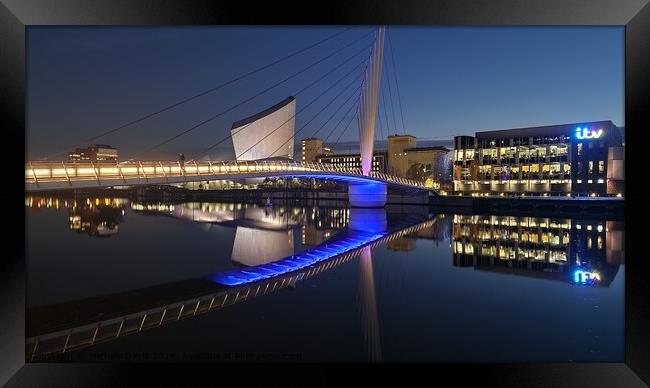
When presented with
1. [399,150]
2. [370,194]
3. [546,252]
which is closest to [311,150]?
[399,150]

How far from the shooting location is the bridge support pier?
2998cm

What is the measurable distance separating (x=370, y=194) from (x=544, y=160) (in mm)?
18247

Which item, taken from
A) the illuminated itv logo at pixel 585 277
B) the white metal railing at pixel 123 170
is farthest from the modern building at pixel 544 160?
the illuminated itv logo at pixel 585 277

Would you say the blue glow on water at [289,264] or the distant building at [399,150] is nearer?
the blue glow on water at [289,264]

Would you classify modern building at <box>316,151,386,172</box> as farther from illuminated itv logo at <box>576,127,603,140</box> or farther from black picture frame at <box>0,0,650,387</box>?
black picture frame at <box>0,0,650,387</box>

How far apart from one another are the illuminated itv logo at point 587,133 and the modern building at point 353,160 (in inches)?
1535

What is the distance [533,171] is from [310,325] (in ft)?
130

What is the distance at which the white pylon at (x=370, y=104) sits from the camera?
23922 mm

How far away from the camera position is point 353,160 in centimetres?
7888

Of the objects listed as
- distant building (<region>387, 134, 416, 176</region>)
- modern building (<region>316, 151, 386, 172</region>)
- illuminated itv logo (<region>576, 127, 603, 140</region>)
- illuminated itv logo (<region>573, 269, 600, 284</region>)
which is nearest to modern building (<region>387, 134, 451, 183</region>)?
distant building (<region>387, 134, 416, 176</region>)

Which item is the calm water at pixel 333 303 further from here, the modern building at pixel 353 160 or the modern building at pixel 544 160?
the modern building at pixel 353 160
